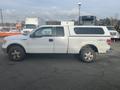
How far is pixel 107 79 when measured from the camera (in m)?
7.41

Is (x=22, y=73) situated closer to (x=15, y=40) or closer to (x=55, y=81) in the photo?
(x=55, y=81)

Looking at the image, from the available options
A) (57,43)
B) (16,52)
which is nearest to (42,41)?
(57,43)

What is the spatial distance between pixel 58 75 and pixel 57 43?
114 inches

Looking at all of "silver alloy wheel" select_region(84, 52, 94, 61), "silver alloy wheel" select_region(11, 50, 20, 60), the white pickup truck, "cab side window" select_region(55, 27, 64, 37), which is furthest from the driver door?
"silver alloy wheel" select_region(84, 52, 94, 61)

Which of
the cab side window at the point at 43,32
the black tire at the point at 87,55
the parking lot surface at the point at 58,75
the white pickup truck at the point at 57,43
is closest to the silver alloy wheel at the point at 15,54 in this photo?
the white pickup truck at the point at 57,43

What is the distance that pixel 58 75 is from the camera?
25.8 feet

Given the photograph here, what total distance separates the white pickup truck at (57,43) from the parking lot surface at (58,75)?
1.63ft

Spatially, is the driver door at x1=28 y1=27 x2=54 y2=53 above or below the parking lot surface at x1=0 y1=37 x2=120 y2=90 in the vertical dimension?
above

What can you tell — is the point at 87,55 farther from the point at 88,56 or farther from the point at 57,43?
the point at 57,43

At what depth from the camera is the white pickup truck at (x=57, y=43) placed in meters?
10.5

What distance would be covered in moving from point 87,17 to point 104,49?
81.2ft

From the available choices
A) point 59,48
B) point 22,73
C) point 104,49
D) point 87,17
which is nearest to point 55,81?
point 22,73

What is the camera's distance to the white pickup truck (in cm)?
1051

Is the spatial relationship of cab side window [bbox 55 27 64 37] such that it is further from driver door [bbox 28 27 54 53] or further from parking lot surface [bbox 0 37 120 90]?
parking lot surface [bbox 0 37 120 90]
